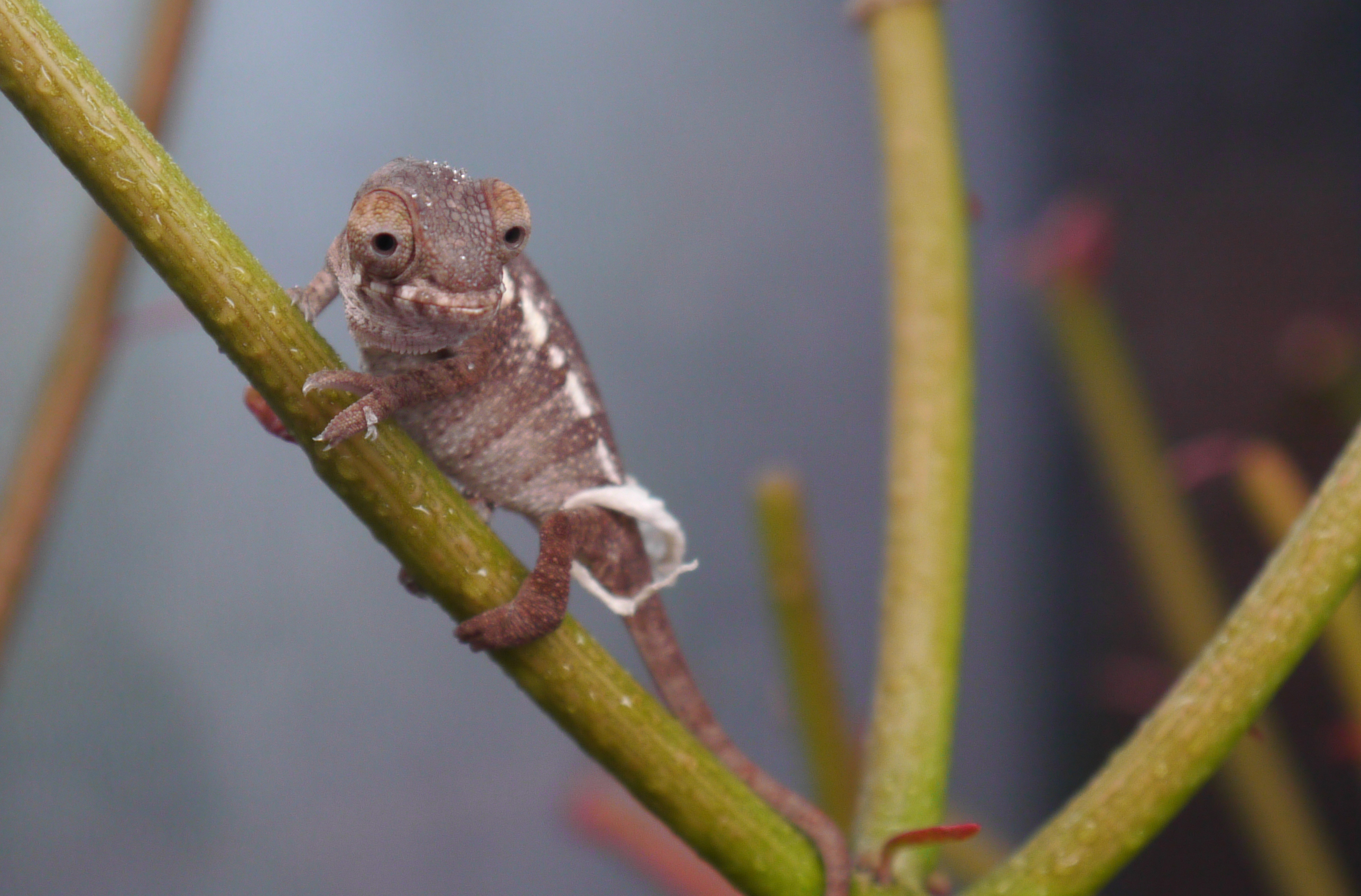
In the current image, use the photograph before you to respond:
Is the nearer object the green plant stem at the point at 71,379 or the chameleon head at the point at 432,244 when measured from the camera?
the chameleon head at the point at 432,244

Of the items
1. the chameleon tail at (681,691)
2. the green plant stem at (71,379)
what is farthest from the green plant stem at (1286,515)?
the green plant stem at (71,379)

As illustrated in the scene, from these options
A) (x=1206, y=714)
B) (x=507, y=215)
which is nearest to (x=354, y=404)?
(x=507, y=215)

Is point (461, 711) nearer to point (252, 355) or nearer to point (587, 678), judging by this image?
point (587, 678)

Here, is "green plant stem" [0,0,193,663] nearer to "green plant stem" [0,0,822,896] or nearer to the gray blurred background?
the gray blurred background

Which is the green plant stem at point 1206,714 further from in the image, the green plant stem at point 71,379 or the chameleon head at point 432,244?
the green plant stem at point 71,379

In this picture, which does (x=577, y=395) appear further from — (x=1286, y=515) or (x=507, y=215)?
(x=1286, y=515)

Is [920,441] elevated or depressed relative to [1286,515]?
elevated

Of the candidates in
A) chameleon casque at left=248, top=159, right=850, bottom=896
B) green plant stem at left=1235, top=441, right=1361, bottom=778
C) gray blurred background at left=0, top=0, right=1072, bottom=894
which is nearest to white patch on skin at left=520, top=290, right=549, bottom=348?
chameleon casque at left=248, top=159, right=850, bottom=896
